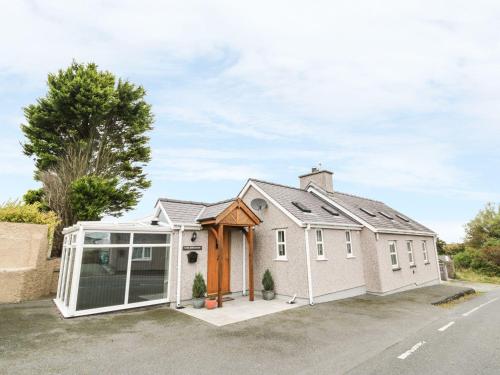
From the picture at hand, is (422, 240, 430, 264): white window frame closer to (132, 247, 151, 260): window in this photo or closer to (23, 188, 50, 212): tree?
(132, 247, 151, 260): window

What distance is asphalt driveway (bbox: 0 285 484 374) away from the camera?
5504 millimetres

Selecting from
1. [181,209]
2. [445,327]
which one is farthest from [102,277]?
[445,327]

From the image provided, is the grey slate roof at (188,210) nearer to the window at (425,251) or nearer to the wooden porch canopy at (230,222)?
the wooden porch canopy at (230,222)

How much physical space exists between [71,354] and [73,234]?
6263 millimetres

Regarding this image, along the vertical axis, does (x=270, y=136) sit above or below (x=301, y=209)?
above

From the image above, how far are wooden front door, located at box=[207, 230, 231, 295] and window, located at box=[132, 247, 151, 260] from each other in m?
2.88

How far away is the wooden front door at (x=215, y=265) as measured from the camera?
12.4 meters

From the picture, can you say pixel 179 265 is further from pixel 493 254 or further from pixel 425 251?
pixel 493 254

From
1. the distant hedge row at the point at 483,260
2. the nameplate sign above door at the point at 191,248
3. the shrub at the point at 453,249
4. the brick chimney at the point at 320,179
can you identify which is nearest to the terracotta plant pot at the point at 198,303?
the nameplate sign above door at the point at 191,248

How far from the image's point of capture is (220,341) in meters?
7.01

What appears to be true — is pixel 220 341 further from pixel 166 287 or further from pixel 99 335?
pixel 166 287

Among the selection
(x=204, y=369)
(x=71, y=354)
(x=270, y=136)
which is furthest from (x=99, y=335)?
(x=270, y=136)

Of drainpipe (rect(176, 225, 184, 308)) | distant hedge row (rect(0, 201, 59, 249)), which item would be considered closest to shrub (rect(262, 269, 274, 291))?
drainpipe (rect(176, 225, 184, 308))

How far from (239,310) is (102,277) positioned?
5.49 m
